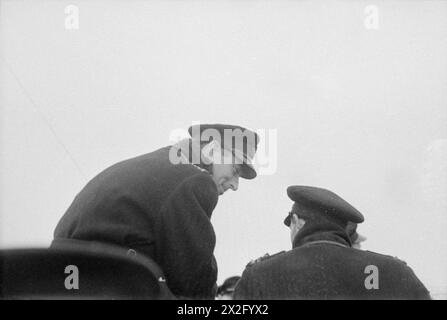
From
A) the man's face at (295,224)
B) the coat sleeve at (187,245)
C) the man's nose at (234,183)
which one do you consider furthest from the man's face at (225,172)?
the coat sleeve at (187,245)

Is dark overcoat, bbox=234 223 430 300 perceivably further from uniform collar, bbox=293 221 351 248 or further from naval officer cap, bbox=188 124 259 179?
naval officer cap, bbox=188 124 259 179

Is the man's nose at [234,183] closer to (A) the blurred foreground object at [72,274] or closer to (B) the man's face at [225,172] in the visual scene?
(B) the man's face at [225,172]

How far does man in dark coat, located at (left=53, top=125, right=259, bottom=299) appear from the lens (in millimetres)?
1372

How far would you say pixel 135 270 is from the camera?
0.96 meters

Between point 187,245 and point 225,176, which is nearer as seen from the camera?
point 187,245

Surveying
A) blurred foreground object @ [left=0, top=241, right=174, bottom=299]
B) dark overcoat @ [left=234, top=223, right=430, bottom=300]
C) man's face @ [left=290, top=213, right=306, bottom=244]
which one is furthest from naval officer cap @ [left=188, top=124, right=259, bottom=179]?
blurred foreground object @ [left=0, top=241, right=174, bottom=299]

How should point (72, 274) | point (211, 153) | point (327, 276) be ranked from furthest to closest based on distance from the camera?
1. point (211, 153)
2. point (327, 276)
3. point (72, 274)

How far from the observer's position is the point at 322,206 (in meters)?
1.61

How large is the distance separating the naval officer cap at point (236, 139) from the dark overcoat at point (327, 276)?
0.50 m

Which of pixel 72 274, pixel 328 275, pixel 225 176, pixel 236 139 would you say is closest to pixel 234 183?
pixel 225 176

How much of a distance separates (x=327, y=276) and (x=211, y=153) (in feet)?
1.98

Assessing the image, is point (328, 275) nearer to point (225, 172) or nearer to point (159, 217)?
point (159, 217)

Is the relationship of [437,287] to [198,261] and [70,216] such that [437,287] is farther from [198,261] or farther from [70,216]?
[70,216]
